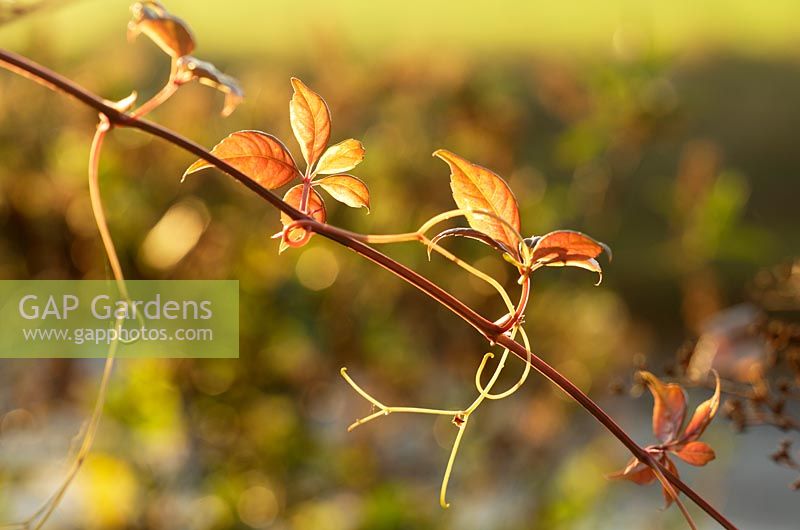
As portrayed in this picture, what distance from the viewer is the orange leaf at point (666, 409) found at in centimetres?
23

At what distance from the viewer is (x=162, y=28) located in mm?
209

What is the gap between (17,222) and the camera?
939 millimetres

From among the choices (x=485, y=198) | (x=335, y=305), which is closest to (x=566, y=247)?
(x=485, y=198)

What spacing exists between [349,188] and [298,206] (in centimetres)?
→ 2

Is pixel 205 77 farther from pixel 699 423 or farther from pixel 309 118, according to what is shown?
pixel 699 423

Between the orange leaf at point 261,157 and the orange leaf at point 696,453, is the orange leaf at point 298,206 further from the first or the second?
the orange leaf at point 696,453

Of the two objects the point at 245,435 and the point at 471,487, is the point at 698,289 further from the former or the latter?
the point at 245,435

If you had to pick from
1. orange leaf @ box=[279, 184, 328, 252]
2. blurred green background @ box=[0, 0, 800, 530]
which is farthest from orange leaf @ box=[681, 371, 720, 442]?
blurred green background @ box=[0, 0, 800, 530]

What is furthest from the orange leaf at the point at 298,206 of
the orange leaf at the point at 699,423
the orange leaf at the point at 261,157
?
the orange leaf at the point at 699,423

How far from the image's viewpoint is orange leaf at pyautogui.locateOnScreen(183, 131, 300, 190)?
209mm

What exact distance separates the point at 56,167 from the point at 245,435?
0.36 metres

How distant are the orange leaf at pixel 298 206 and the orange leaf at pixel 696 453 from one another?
111 millimetres

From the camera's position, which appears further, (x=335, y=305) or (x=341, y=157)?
(x=335, y=305)

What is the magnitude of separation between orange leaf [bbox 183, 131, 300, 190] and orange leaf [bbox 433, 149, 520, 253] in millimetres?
39
